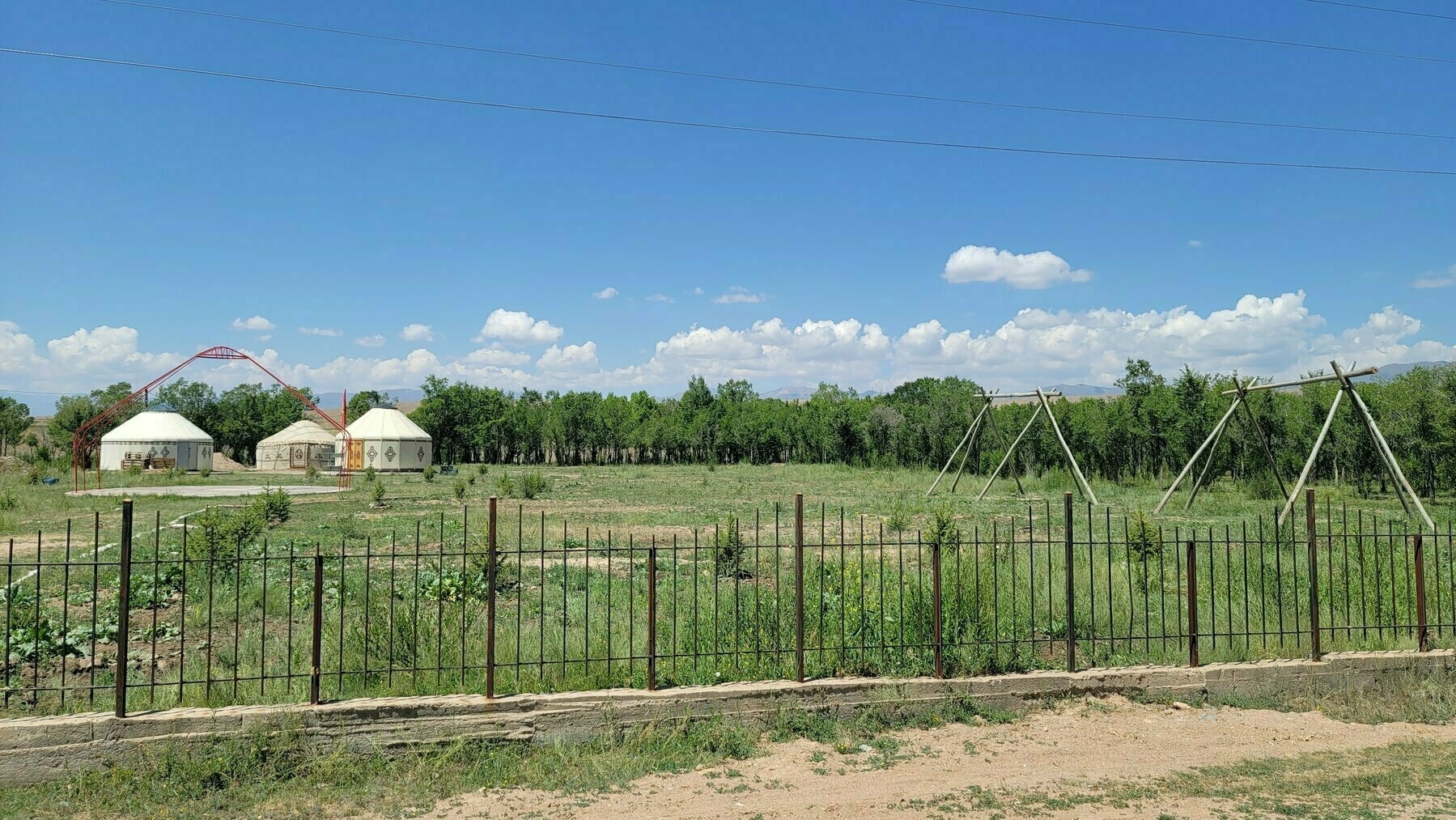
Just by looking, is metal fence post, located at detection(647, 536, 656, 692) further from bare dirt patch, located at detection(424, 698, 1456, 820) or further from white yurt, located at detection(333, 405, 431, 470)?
white yurt, located at detection(333, 405, 431, 470)

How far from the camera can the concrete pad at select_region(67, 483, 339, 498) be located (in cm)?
2748

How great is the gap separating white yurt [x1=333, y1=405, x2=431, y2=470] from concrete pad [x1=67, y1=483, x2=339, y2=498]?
14205mm

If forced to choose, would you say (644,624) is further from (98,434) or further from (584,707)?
(98,434)

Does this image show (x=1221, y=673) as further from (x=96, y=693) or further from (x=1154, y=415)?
(x=1154, y=415)

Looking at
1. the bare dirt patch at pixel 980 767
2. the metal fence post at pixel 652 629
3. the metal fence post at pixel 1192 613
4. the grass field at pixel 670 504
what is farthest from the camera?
the grass field at pixel 670 504

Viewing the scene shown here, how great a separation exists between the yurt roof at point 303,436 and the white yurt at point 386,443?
4.07ft

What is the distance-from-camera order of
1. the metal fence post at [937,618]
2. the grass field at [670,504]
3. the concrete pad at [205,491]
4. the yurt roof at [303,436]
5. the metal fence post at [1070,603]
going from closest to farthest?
the metal fence post at [937,618] < the metal fence post at [1070,603] < the grass field at [670,504] < the concrete pad at [205,491] < the yurt roof at [303,436]

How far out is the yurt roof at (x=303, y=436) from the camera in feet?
171

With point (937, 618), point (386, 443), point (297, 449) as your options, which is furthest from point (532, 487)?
point (297, 449)

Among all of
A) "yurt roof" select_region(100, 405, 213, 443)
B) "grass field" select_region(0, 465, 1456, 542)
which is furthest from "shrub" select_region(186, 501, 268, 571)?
"yurt roof" select_region(100, 405, 213, 443)

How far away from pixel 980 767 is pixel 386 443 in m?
48.5

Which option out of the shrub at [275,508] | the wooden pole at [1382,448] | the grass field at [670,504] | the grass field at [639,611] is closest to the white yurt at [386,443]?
the grass field at [670,504]

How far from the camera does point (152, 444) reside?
142 ft

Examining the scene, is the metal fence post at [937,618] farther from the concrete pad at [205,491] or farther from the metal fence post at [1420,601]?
the concrete pad at [205,491]
